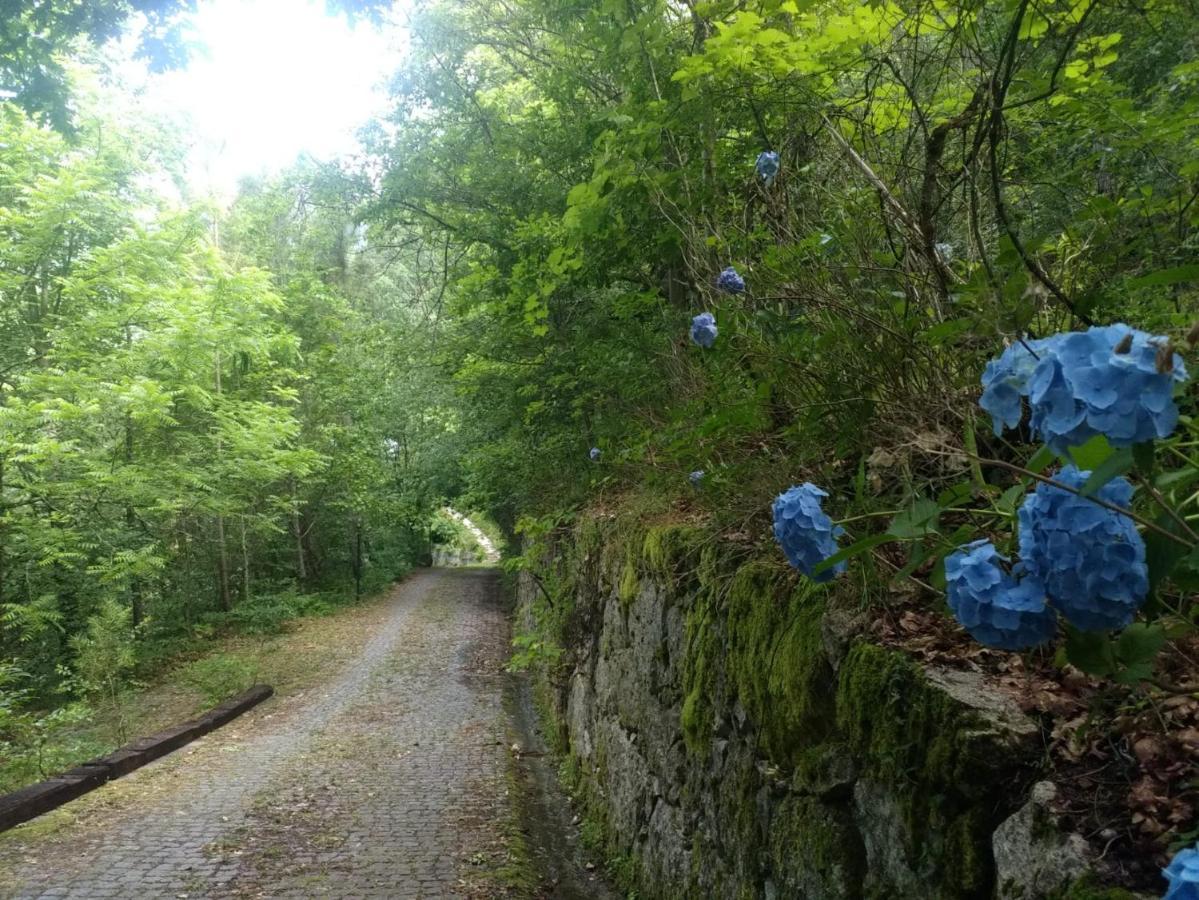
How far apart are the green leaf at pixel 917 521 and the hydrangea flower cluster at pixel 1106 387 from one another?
43cm

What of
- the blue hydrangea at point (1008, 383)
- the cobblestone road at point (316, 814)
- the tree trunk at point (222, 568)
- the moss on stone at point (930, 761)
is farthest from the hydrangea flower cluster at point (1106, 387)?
the tree trunk at point (222, 568)

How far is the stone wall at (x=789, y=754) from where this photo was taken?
5.19 feet

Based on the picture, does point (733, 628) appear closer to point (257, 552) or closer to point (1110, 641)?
point (1110, 641)

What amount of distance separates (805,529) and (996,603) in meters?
0.61

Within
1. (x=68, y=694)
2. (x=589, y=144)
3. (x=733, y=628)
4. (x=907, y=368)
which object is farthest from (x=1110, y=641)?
(x=68, y=694)

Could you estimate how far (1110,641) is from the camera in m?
1.20

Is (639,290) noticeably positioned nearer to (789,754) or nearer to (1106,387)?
(789,754)

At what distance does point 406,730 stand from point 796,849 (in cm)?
720

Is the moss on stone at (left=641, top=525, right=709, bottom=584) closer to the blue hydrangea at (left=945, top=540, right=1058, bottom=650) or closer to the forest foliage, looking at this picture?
the forest foliage

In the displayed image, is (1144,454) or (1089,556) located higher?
(1144,454)

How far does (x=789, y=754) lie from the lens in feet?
8.32

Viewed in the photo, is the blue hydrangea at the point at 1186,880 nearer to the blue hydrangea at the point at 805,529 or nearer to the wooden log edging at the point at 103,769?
the blue hydrangea at the point at 805,529

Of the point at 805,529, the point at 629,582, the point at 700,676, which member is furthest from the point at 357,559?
the point at 805,529

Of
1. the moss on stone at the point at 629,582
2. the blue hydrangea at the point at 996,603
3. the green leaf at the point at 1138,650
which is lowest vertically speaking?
the moss on stone at the point at 629,582
